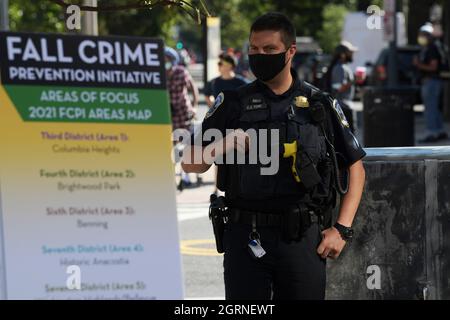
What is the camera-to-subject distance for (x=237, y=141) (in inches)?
185

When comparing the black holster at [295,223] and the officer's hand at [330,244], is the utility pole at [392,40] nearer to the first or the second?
the officer's hand at [330,244]

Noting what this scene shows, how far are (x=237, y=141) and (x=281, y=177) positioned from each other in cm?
28

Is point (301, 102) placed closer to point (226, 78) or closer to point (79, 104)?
point (79, 104)

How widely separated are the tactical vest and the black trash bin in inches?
447

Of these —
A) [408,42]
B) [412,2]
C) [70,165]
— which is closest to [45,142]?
[70,165]

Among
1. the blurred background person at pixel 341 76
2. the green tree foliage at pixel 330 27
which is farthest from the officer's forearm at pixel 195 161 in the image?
the green tree foliage at pixel 330 27

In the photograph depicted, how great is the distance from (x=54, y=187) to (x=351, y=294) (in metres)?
2.61

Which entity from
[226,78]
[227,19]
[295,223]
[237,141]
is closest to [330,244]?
[295,223]

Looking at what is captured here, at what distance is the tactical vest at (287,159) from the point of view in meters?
4.82

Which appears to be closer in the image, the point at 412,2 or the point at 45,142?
the point at 45,142

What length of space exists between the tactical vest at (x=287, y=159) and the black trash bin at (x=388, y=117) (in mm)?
11363

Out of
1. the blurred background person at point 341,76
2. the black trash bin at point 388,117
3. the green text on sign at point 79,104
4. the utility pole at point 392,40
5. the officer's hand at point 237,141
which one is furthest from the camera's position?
the utility pole at point 392,40

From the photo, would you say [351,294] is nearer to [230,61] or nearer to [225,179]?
[225,179]
